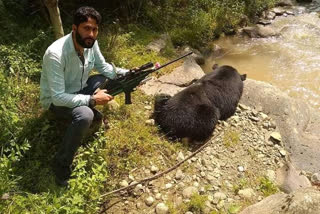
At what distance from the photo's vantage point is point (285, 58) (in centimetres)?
895

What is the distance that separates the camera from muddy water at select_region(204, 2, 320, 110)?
25.8ft

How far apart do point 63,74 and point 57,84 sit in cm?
14

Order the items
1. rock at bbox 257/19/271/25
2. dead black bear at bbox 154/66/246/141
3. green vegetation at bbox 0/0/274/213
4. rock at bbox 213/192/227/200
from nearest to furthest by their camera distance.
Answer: green vegetation at bbox 0/0/274/213 < rock at bbox 213/192/227/200 < dead black bear at bbox 154/66/246/141 < rock at bbox 257/19/271/25

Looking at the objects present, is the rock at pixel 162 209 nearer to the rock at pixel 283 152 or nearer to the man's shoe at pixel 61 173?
the man's shoe at pixel 61 173

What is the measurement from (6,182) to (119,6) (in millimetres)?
5945

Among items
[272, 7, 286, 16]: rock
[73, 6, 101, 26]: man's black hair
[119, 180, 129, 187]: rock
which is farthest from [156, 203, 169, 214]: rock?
[272, 7, 286, 16]: rock

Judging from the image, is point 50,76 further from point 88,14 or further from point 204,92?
point 204,92

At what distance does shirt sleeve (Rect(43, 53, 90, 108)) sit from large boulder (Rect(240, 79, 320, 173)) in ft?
12.1

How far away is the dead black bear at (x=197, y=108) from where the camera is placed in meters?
5.08

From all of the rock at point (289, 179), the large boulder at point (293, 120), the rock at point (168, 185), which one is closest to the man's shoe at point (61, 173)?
the rock at point (168, 185)

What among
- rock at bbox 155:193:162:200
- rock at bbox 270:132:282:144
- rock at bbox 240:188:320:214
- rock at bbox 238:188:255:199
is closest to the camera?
rock at bbox 240:188:320:214

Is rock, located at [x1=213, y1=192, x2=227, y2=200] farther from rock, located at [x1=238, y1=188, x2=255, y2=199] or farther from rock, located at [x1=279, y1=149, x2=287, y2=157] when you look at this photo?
rock, located at [x1=279, y1=149, x2=287, y2=157]

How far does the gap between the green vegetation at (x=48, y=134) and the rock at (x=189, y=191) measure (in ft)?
0.49

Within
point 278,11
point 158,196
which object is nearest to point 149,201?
point 158,196
